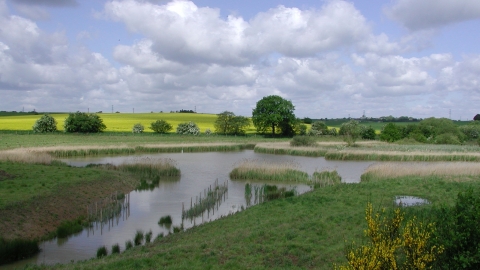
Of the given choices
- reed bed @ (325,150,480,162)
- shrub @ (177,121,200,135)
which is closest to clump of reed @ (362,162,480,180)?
reed bed @ (325,150,480,162)

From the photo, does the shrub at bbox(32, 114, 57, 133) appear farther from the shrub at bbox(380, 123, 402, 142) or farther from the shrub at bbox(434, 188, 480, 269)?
the shrub at bbox(434, 188, 480, 269)

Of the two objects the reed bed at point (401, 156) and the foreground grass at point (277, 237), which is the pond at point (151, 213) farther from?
the reed bed at point (401, 156)

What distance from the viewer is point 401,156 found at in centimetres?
3675

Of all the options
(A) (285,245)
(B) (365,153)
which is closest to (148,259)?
(A) (285,245)

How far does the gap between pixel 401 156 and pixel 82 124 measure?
49740 millimetres

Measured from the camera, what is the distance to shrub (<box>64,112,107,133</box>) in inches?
2581

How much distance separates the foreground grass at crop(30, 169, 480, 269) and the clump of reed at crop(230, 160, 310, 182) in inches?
330

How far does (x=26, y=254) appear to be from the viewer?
11.4m

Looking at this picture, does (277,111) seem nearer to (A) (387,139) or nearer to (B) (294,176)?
(A) (387,139)

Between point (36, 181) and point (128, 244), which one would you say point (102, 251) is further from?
point (36, 181)

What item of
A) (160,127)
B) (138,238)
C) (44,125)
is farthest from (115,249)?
(44,125)

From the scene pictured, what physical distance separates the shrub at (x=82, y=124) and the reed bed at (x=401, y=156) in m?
42.3

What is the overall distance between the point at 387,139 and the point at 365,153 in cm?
2827

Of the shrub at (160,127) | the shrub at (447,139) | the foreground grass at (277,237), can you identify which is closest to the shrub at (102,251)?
the foreground grass at (277,237)
